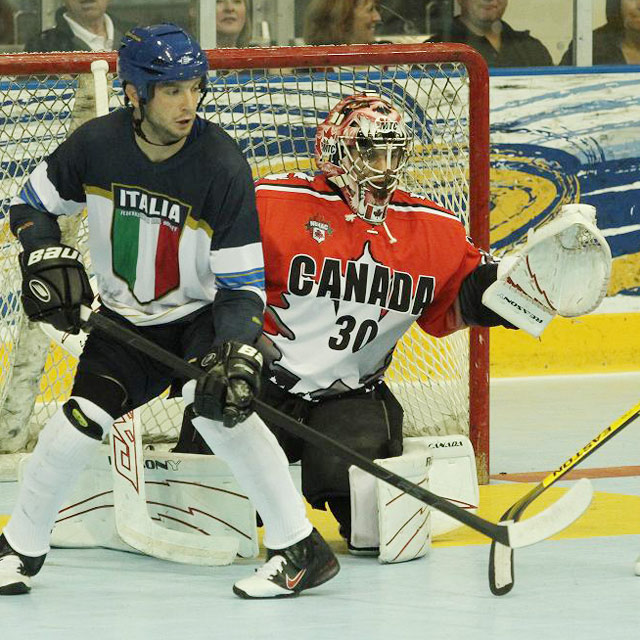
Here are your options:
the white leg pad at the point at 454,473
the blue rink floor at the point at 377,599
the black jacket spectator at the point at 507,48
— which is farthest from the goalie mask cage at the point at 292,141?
the black jacket spectator at the point at 507,48

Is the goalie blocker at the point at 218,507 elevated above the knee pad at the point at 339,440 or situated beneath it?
situated beneath

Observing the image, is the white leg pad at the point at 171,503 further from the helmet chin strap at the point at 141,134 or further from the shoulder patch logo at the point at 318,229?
the helmet chin strap at the point at 141,134

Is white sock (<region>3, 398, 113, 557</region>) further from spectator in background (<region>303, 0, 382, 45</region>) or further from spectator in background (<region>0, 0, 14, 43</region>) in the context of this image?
spectator in background (<region>303, 0, 382, 45</region>)

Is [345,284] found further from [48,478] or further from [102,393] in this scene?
[48,478]

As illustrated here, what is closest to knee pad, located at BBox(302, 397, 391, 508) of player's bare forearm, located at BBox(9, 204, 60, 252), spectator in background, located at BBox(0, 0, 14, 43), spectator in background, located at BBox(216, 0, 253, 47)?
player's bare forearm, located at BBox(9, 204, 60, 252)

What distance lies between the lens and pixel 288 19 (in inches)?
248

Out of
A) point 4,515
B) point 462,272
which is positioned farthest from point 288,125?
point 4,515

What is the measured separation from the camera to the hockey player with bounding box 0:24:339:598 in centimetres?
328

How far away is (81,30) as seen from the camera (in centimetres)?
606

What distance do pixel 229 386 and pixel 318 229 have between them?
833 millimetres

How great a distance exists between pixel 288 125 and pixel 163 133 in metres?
1.52

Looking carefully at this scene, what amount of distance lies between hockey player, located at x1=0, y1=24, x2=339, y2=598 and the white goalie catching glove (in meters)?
0.70

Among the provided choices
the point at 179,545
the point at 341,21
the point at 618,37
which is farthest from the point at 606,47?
the point at 179,545

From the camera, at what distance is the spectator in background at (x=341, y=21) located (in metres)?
6.32
